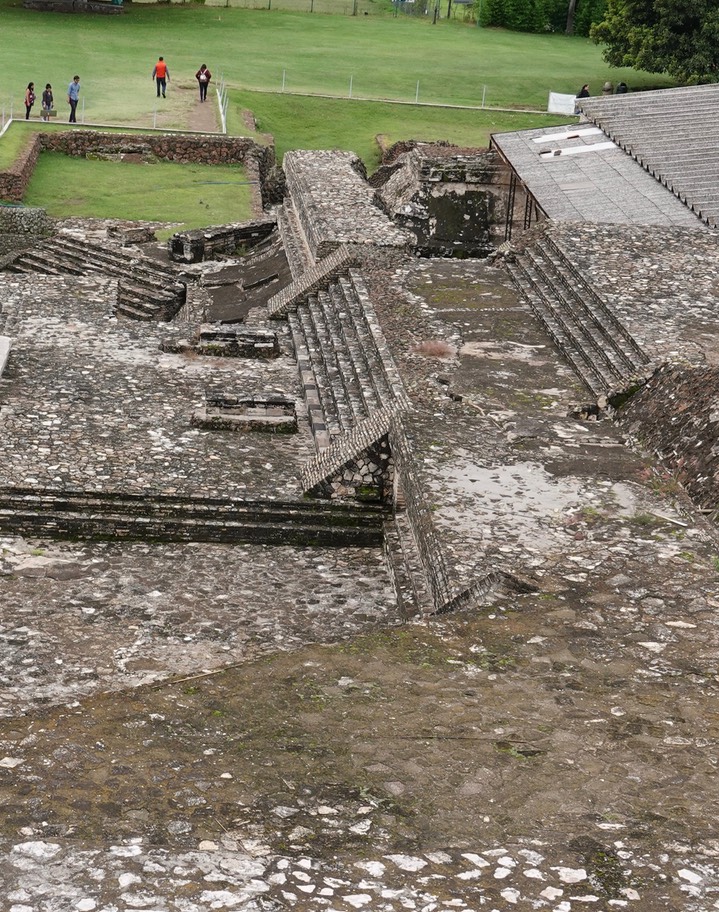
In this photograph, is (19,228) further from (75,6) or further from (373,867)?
(75,6)

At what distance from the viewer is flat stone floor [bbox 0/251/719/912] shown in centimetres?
501

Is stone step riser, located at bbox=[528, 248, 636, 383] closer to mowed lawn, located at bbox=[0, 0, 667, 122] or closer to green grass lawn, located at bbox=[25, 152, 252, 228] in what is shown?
green grass lawn, located at bbox=[25, 152, 252, 228]

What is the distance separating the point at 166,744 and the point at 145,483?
4.84 metres

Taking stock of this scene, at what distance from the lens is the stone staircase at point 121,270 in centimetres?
1675

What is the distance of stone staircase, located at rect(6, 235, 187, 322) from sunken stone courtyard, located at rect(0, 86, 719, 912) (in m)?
0.06

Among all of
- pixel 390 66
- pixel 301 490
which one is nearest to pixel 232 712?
pixel 301 490

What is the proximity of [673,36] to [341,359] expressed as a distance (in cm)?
2351

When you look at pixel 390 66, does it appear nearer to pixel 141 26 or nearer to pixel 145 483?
pixel 141 26

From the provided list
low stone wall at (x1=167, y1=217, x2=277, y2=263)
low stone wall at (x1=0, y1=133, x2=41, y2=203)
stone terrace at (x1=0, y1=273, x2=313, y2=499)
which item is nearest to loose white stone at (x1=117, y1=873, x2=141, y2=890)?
stone terrace at (x1=0, y1=273, x2=313, y2=499)

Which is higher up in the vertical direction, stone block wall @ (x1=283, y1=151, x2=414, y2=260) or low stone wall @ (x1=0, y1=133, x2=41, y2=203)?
stone block wall @ (x1=283, y1=151, x2=414, y2=260)

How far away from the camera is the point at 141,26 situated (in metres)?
40.2

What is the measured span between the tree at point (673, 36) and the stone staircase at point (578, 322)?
20263mm

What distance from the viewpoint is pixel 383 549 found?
10328 millimetres

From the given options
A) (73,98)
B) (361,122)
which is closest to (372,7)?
(361,122)
